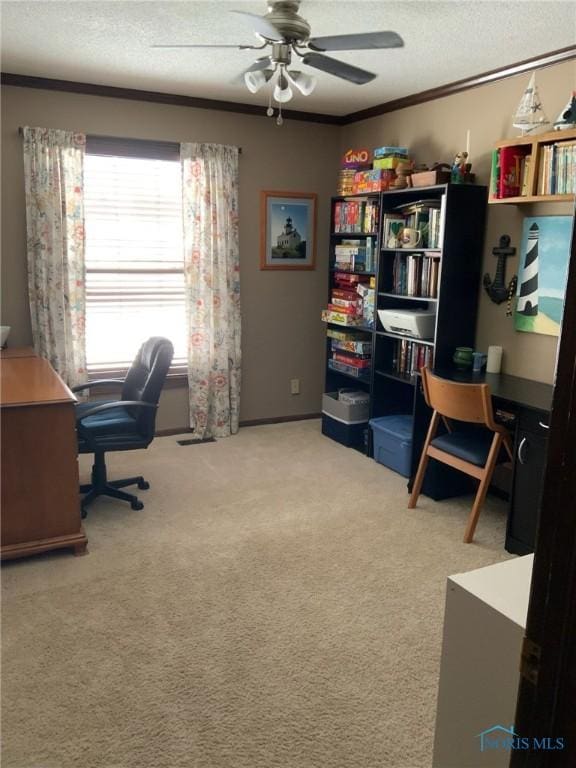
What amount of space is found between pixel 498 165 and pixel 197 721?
3.04 m

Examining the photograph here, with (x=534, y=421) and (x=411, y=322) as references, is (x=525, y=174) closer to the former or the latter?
(x=411, y=322)

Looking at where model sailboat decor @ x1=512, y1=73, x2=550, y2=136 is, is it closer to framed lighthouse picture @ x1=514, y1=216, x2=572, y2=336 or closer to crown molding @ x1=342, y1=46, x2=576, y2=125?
crown molding @ x1=342, y1=46, x2=576, y2=125

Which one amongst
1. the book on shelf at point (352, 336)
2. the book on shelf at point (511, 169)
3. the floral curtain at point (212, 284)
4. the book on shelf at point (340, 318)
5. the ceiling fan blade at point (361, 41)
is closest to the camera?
the ceiling fan blade at point (361, 41)

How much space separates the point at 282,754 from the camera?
6.03ft

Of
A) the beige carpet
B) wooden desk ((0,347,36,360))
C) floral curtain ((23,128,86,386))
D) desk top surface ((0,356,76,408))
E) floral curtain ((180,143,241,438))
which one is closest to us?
the beige carpet

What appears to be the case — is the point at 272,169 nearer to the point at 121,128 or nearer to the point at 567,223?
the point at 121,128

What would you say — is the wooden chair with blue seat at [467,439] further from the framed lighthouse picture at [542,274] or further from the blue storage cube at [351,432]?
the blue storage cube at [351,432]

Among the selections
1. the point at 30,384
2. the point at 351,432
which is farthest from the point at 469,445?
the point at 30,384

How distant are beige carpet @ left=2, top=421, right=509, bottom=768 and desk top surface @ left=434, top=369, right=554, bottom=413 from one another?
2.56 feet

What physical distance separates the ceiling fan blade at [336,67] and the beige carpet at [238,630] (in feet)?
7.45

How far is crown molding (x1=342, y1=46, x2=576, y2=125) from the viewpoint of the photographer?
327 cm

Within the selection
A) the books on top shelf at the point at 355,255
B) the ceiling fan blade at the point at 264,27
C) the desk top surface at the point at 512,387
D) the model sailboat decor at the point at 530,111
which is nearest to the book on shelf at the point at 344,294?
the books on top shelf at the point at 355,255

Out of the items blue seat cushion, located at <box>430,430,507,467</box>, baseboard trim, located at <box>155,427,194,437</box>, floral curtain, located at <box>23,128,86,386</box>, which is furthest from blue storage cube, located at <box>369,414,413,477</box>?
floral curtain, located at <box>23,128,86,386</box>

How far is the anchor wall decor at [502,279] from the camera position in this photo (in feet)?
12.1
